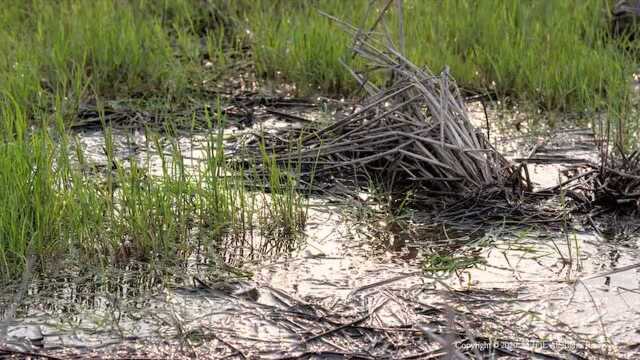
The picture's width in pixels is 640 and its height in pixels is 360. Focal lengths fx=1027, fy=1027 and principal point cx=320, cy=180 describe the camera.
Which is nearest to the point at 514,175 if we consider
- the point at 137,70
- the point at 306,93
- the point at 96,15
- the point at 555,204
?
the point at 555,204

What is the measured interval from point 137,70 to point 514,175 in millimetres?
2143

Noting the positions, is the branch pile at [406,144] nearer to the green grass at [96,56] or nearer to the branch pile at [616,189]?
the branch pile at [616,189]

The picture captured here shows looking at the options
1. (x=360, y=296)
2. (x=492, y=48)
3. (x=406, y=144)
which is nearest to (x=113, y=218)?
(x=360, y=296)

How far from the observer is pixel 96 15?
5.49m

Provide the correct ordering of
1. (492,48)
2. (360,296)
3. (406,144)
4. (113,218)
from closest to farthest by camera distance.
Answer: (360,296) < (113,218) < (406,144) < (492,48)

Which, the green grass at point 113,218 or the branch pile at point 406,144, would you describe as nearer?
the green grass at point 113,218

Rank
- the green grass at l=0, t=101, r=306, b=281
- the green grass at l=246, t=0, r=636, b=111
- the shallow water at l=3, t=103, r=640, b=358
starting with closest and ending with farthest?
the shallow water at l=3, t=103, r=640, b=358, the green grass at l=0, t=101, r=306, b=281, the green grass at l=246, t=0, r=636, b=111

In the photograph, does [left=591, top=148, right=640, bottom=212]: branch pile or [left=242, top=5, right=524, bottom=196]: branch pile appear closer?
[left=591, top=148, right=640, bottom=212]: branch pile

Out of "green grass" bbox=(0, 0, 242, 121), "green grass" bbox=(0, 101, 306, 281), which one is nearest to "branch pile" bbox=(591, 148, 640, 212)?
"green grass" bbox=(0, 101, 306, 281)

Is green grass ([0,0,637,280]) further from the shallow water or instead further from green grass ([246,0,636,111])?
the shallow water

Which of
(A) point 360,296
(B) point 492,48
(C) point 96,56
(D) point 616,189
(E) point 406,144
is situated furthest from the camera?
(B) point 492,48

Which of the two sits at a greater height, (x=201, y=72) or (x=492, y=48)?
(x=492, y=48)

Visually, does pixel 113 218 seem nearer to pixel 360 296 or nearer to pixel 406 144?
pixel 360 296

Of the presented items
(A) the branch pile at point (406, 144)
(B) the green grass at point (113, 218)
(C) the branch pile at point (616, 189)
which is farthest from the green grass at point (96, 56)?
(C) the branch pile at point (616, 189)
